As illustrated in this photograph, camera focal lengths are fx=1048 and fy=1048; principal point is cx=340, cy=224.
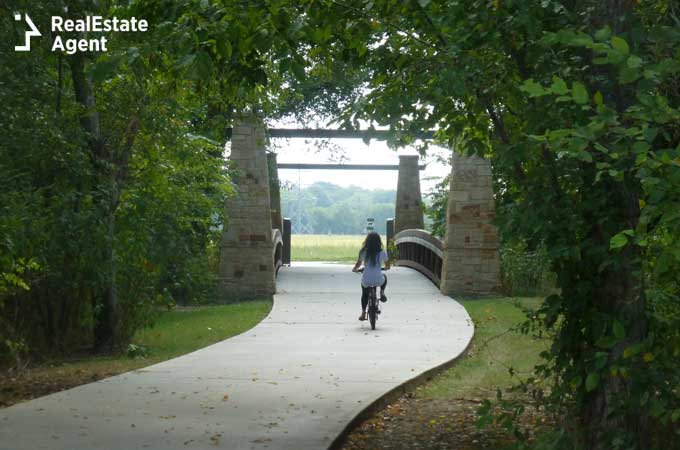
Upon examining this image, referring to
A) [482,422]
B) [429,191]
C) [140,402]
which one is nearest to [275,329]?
[140,402]

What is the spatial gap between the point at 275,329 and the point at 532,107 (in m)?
9.75

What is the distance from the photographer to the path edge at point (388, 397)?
7410 millimetres

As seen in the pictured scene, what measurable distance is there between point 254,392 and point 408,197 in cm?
2410

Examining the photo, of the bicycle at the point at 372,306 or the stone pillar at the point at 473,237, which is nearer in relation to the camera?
the bicycle at the point at 372,306

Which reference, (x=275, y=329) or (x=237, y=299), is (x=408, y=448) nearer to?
(x=275, y=329)

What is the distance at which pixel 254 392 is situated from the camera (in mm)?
9258

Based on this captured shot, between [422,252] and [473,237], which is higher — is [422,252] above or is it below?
below

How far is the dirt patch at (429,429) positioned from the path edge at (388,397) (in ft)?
0.16

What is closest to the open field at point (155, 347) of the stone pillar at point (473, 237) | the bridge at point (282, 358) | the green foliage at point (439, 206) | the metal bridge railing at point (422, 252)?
the bridge at point (282, 358)

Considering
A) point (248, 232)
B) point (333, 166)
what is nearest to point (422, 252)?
point (248, 232)

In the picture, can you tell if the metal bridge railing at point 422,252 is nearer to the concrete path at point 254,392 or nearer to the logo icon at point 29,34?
the concrete path at point 254,392

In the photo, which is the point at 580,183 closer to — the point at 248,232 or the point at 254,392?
the point at 254,392

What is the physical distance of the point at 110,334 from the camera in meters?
13.2

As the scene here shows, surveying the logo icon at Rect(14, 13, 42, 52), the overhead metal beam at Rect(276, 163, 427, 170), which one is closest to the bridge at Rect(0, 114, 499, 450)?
the logo icon at Rect(14, 13, 42, 52)
